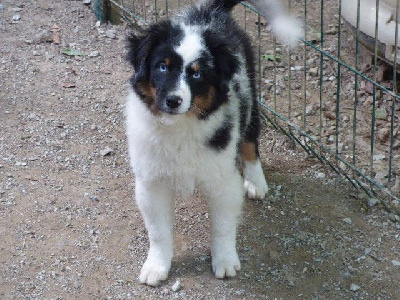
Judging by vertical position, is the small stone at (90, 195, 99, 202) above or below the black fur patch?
below

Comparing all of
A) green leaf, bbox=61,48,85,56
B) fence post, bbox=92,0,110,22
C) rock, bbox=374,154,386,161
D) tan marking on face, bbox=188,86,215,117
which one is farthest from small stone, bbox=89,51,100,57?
tan marking on face, bbox=188,86,215,117

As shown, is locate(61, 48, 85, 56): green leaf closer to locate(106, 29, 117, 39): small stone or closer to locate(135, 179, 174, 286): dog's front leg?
locate(106, 29, 117, 39): small stone

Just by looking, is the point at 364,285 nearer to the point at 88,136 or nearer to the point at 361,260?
the point at 361,260

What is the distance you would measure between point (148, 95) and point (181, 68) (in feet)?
0.79

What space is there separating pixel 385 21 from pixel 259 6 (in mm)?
894

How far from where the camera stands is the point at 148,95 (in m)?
3.55

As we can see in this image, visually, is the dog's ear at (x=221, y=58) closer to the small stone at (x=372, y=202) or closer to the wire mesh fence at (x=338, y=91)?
the wire mesh fence at (x=338, y=91)

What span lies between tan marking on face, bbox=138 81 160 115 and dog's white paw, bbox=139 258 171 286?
0.85 metres

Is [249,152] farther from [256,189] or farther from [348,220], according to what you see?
[348,220]

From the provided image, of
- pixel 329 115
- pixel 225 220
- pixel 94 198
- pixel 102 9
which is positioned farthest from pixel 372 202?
pixel 102 9

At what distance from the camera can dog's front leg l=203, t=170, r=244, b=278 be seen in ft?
12.5

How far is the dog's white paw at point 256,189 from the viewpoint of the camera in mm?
4566

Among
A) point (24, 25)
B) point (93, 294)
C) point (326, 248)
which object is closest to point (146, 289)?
point (93, 294)

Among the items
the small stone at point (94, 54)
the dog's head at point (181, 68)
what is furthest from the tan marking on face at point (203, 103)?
the small stone at point (94, 54)
